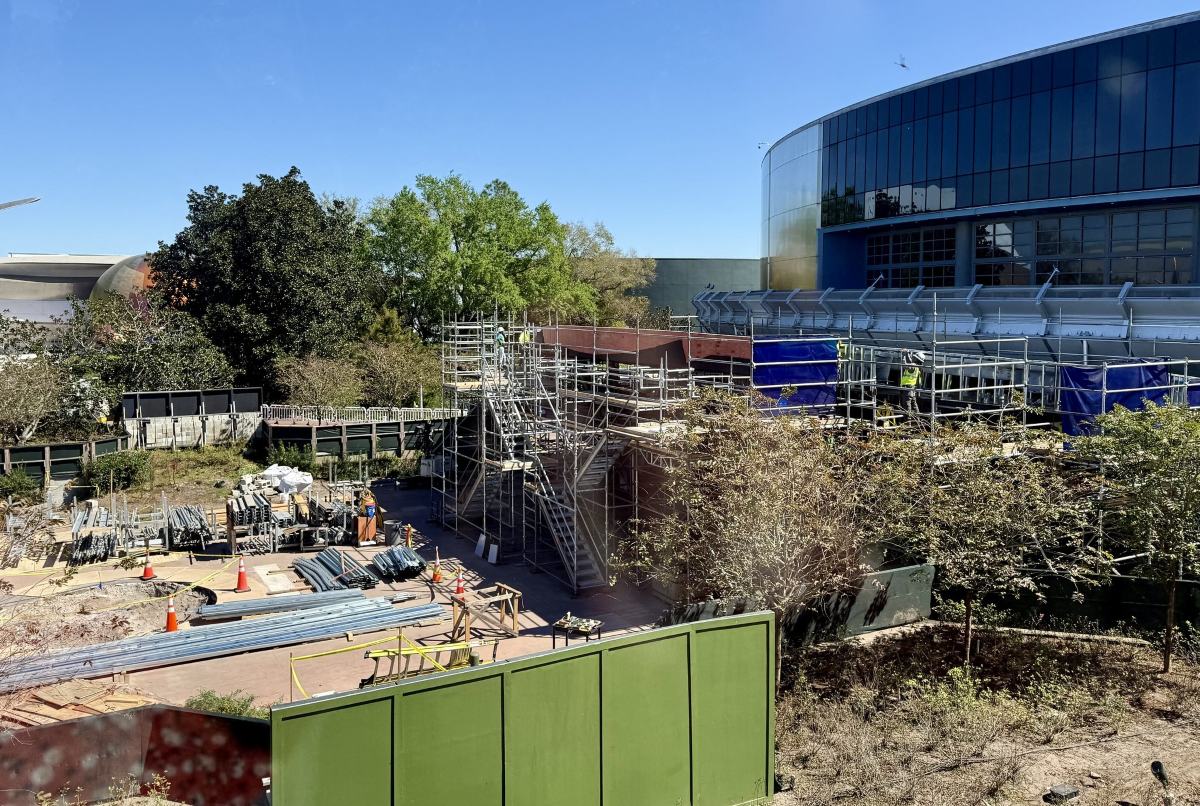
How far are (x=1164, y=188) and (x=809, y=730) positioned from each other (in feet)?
92.5

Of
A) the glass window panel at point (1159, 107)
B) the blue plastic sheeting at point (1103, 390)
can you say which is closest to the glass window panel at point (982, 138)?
the glass window panel at point (1159, 107)

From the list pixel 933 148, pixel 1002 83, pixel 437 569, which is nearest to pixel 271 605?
pixel 437 569

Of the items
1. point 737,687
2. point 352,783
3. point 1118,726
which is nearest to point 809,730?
point 737,687

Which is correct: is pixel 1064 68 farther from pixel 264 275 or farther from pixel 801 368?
pixel 264 275

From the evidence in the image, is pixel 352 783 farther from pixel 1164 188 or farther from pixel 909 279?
pixel 909 279

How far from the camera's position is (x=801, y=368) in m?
19.0

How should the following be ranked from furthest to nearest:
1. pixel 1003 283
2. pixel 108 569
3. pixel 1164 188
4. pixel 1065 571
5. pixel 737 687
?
pixel 1003 283
pixel 1164 188
pixel 108 569
pixel 1065 571
pixel 737 687

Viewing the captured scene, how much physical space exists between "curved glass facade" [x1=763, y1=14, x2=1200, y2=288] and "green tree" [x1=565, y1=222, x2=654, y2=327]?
19655 millimetres

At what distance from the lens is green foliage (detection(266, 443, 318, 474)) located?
31.8 m

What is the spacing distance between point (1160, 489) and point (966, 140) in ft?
94.6

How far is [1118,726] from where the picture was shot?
11.0 metres

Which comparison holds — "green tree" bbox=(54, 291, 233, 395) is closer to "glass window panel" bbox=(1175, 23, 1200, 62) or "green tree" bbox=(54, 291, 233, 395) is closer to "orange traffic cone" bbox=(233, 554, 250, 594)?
"orange traffic cone" bbox=(233, 554, 250, 594)

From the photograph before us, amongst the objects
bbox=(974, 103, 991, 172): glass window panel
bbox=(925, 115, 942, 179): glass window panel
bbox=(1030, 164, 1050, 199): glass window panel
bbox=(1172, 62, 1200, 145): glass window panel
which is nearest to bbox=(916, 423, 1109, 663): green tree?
bbox=(1172, 62, 1200, 145): glass window panel

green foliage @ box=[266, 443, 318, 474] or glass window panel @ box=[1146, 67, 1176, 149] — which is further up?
glass window panel @ box=[1146, 67, 1176, 149]
